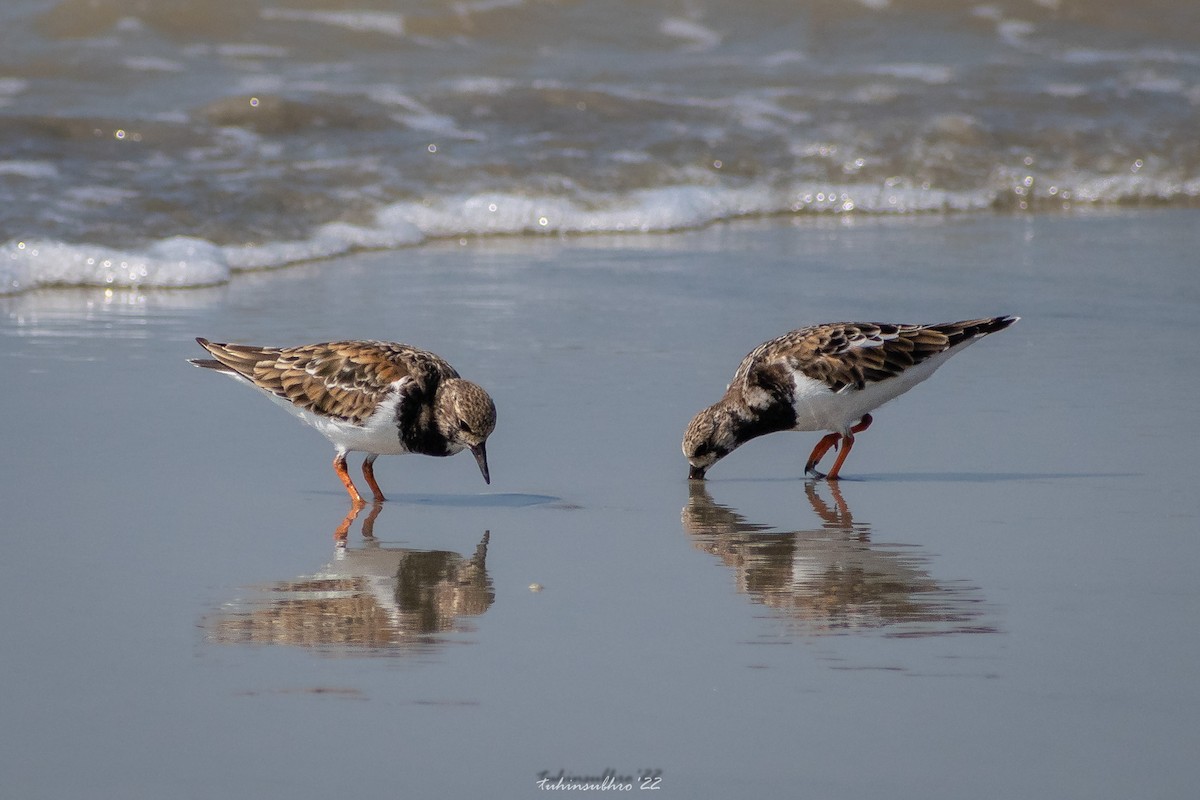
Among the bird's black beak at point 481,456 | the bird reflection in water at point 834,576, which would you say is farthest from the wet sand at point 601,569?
the bird's black beak at point 481,456

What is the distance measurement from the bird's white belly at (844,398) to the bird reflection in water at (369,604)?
159 cm

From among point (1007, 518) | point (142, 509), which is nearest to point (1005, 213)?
point (1007, 518)

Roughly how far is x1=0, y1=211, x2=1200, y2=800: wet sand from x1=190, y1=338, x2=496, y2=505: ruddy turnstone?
23 centimetres

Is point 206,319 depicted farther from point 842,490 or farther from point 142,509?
point 842,490

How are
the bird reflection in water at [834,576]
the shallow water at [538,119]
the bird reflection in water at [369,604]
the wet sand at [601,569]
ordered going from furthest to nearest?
the shallow water at [538,119], the bird reflection in water at [834,576], the bird reflection in water at [369,604], the wet sand at [601,569]

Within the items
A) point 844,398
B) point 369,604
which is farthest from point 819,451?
point 369,604

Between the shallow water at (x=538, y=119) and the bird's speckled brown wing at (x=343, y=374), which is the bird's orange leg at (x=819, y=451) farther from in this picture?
the shallow water at (x=538, y=119)

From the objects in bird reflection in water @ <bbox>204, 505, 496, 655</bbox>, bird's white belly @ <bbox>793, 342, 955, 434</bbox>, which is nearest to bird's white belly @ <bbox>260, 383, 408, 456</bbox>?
bird reflection in water @ <bbox>204, 505, 496, 655</bbox>

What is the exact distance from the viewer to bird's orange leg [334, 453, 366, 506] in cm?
579

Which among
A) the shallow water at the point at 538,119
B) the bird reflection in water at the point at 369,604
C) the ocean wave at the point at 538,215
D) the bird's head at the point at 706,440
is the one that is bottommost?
the bird reflection in water at the point at 369,604

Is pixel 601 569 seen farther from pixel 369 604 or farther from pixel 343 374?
pixel 343 374

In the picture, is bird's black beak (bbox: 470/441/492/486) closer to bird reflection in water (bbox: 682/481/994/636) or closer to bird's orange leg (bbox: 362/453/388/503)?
bird's orange leg (bbox: 362/453/388/503)

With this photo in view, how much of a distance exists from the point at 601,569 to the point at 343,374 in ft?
4.46

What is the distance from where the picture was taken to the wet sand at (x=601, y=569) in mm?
3629
